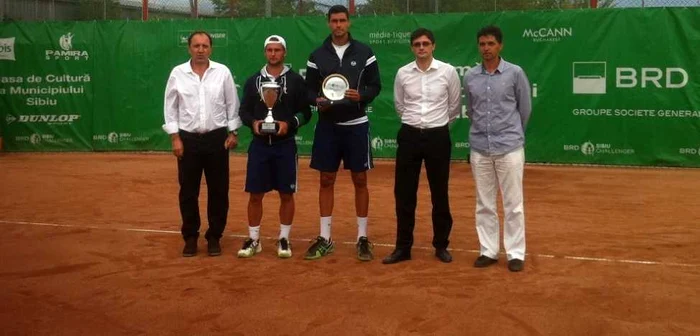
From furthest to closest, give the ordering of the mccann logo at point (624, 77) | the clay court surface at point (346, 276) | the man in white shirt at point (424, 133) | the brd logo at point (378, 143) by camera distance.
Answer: the brd logo at point (378, 143) → the mccann logo at point (624, 77) → the man in white shirt at point (424, 133) → the clay court surface at point (346, 276)

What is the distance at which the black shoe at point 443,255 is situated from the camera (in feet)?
19.6

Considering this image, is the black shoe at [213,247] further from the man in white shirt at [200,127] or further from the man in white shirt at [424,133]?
the man in white shirt at [424,133]

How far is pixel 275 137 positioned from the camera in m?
6.21

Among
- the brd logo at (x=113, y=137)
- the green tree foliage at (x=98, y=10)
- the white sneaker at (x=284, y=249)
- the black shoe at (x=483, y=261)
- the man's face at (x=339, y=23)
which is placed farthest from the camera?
the green tree foliage at (x=98, y=10)

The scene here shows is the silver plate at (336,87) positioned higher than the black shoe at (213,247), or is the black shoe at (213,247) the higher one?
the silver plate at (336,87)

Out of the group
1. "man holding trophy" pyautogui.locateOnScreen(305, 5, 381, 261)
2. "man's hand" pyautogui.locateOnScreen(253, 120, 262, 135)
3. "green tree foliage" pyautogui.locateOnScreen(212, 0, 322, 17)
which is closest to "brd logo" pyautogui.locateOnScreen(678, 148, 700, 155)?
"green tree foliage" pyautogui.locateOnScreen(212, 0, 322, 17)

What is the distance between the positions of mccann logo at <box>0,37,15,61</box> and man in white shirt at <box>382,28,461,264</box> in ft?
39.5

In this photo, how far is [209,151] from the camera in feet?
20.8

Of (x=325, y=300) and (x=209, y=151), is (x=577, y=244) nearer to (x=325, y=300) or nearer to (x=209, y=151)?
(x=325, y=300)

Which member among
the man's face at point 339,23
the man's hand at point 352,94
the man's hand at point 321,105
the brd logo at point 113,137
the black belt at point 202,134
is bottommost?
the brd logo at point 113,137

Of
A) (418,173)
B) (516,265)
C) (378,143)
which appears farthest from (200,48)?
(378,143)

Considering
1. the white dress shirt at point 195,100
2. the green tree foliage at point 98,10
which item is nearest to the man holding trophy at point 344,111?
the white dress shirt at point 195,100

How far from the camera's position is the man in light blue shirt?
5.71 meters

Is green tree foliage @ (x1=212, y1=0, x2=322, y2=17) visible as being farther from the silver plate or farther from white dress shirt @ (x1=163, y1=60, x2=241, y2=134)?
the silver plate
